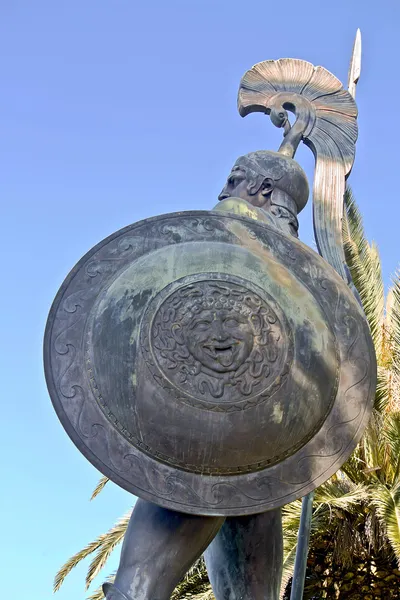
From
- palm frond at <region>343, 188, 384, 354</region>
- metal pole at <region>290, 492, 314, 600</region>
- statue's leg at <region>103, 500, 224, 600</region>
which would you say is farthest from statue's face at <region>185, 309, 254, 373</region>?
palm frond at <region>343, 188, 384, 354</region>

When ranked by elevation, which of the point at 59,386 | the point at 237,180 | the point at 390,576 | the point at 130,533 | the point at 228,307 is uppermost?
the point at 390,576

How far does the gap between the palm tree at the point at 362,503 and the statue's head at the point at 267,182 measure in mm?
7823

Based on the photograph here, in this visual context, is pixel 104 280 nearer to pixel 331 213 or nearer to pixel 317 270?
pixel 317 270

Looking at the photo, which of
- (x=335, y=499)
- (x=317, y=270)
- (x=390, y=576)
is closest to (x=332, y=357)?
(x=317, y=270)

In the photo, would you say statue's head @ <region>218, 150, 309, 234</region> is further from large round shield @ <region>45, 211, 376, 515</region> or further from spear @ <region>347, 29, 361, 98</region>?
spear @ <region>347, 29, 361, 98</region>

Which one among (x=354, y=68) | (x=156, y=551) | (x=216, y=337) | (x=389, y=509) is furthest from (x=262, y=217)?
(x=389, y=509)

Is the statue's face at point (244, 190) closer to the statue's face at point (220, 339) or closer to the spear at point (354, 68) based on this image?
the statue's face at point (220, 339)

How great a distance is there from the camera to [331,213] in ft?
15.1

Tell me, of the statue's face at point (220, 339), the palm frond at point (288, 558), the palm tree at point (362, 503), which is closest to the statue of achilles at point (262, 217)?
the statue's face at point (220, 339)

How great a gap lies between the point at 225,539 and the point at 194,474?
777 mm

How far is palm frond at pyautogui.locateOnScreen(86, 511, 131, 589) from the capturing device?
12.2 metres

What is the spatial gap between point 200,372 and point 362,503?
392 inches

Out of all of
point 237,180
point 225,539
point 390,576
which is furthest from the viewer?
point 390,576

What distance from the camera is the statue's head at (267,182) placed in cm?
425
